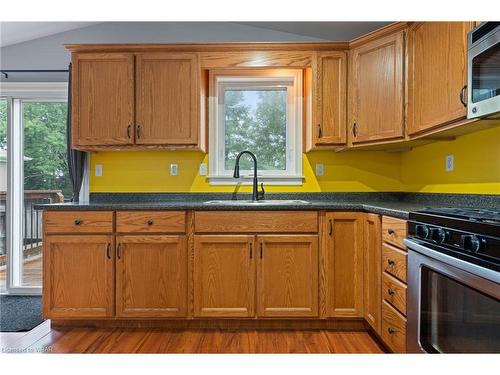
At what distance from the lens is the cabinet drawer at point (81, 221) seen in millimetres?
2412

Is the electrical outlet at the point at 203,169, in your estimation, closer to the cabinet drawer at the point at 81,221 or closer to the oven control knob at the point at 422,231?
the cabinet drawer at the point at 81,221

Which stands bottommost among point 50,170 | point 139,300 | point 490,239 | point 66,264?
point 139,300

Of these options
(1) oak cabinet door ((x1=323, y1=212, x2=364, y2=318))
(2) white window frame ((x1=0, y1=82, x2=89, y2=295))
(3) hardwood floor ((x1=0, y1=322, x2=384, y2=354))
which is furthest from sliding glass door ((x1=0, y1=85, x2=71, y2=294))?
(1) oak cabinet door ((x1=323, y1=212, x2=364, y2=318))

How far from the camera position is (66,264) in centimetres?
242

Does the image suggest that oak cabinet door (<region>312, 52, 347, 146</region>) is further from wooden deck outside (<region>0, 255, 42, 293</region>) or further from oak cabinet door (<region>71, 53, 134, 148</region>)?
wooden deck outside (<region>0, 255, 42, 293</region>)

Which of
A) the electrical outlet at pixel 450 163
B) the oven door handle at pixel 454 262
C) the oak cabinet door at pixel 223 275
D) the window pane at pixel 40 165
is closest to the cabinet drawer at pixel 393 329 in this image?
the oven door handle at pixel 454 262

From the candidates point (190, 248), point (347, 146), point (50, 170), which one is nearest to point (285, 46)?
point (347, 146)

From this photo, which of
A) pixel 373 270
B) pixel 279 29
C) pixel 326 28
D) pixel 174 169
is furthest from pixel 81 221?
pixel 326 28

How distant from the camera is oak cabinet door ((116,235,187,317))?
2398 mm

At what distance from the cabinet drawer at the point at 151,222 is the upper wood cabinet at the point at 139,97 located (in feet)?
1.96

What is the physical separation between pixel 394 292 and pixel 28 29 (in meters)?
3.41

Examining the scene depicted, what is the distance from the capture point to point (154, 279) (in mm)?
2402

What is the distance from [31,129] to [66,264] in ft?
5.09
